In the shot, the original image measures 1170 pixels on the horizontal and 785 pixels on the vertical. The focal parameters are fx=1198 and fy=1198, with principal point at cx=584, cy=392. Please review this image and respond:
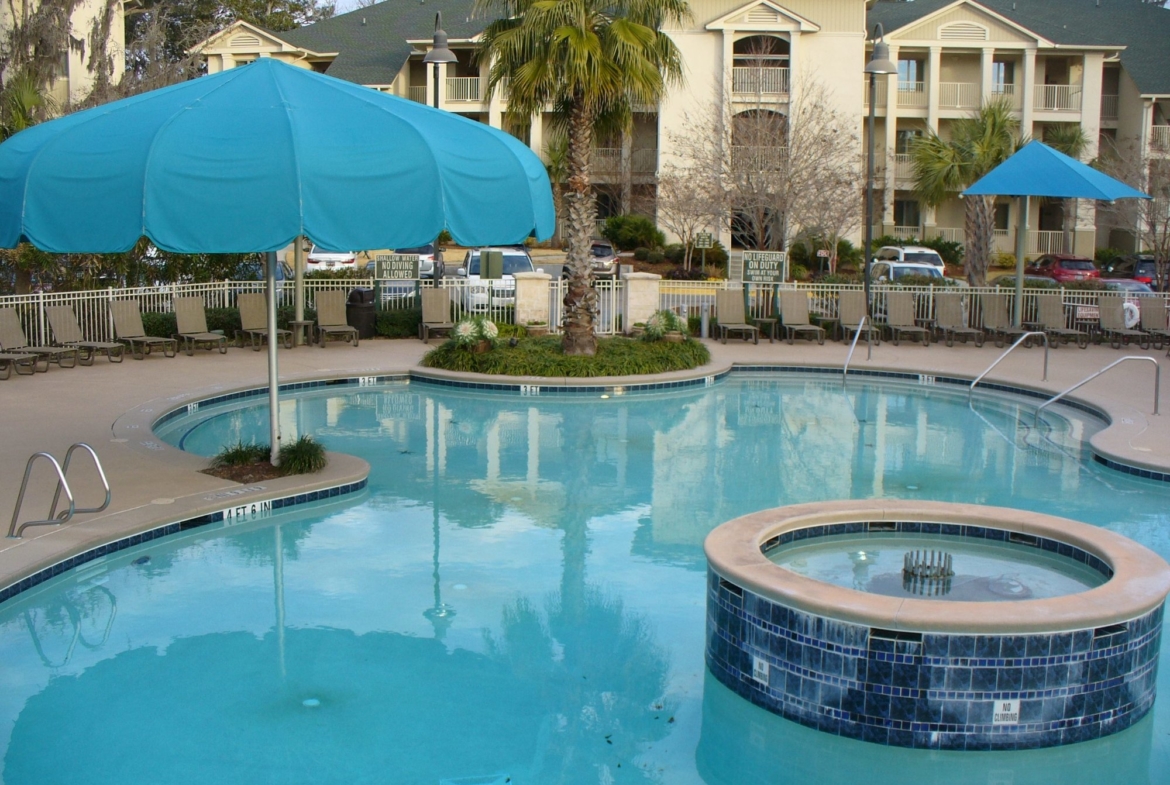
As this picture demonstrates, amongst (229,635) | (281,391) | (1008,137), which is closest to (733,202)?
(1008,137)

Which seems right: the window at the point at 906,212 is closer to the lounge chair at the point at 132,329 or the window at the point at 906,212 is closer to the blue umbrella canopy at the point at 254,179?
the lounge chair at the point at 132,329

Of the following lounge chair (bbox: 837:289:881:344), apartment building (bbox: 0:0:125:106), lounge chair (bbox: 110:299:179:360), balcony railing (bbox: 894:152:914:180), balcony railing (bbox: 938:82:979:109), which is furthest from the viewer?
balcony railing (bbox: 938:82:979:109)

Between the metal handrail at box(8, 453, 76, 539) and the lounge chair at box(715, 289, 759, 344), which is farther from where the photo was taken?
the lounge chair at box(715, 289, 759, 344)

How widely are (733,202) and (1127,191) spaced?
15724 mm

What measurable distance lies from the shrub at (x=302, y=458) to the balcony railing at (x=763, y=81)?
30.1 m

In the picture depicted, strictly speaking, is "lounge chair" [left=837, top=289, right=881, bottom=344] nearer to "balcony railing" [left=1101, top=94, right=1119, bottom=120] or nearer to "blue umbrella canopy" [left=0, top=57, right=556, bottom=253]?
"blue umbrella canopy" [left=0, top=57, right=556, bottom=253]

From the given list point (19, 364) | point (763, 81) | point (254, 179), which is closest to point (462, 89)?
point (763, 81)

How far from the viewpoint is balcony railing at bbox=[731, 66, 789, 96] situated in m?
39.5

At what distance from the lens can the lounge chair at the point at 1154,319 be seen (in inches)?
879

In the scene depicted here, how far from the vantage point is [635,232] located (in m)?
41.6

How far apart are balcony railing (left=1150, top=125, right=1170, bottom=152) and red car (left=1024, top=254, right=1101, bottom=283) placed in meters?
4.02

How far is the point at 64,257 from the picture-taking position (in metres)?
21.8

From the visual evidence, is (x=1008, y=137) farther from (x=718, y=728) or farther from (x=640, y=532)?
(x=718, y=728)

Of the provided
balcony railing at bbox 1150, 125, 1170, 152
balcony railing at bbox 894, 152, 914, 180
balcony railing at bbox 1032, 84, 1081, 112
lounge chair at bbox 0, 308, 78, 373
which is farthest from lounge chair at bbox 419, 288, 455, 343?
balcony railing at bbox 1032, 84, 1081, 112
